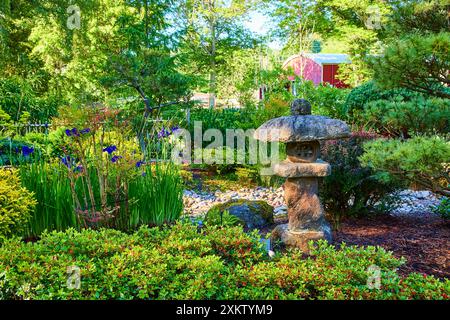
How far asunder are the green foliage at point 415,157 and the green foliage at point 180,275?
2.45 feet

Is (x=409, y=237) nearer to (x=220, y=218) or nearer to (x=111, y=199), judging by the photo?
(x=220, y=218)

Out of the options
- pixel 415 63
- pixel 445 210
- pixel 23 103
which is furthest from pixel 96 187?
pixel 23 103

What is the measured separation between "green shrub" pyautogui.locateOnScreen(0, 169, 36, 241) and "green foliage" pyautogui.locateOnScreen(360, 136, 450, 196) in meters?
2.79

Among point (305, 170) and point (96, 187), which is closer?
point (305, 170)

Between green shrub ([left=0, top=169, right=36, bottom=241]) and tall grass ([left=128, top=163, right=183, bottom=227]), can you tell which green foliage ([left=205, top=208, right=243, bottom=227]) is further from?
green shrub ([left=0, top=169, right=36, bottom=241])

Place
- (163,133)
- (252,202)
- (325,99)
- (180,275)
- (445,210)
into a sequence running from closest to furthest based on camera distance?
(180,275) → (163,133) → (252,202) → (445,210) → (325,99)

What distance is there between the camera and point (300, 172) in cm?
354

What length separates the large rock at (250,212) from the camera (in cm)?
445

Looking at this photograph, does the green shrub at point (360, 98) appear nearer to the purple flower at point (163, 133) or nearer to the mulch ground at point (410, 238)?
the mulch ground at point (410, 238)

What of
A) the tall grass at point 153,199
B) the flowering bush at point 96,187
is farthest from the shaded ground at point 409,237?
the flowering bush at point 96,187

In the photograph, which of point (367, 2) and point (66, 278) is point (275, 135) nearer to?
point (66, 278)

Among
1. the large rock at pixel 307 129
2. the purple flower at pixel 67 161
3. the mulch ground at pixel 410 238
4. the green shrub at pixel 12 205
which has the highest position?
the large rock at pixel 307 129

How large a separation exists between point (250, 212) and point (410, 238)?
167 centimetres

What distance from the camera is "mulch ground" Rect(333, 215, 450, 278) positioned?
3427mm
